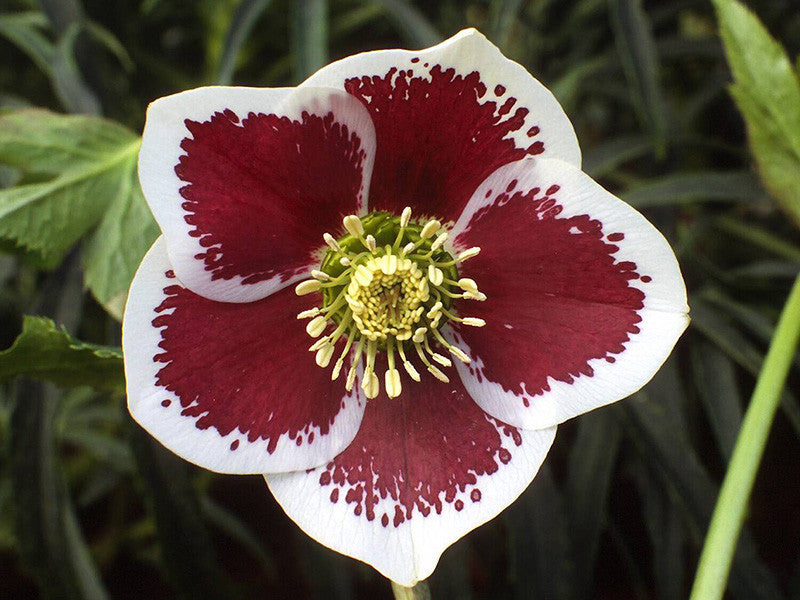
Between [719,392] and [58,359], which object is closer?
[58,359]

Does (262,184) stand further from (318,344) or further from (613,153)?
(613,153)

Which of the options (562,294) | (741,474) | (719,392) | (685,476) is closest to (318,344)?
(562,294)

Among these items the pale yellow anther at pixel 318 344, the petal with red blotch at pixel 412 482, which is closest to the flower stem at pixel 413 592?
the petal with red blotch at pixel 412 482

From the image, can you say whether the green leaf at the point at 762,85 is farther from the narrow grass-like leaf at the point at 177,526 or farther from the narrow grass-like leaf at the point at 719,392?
the narrow grass-like leaf at the point at 177,526

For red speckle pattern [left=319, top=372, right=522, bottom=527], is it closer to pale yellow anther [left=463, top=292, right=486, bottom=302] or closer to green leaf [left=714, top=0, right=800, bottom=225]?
pale yellow anther [left=463, top=292, right=486, bottom=302]

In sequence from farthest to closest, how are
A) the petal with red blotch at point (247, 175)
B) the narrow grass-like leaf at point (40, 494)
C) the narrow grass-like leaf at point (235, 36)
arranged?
the narrow grass-like leaf at point (235, 36) → the narrow grass-like leaf at point (40, 494) → the petal with red blotch at point (247, 175)

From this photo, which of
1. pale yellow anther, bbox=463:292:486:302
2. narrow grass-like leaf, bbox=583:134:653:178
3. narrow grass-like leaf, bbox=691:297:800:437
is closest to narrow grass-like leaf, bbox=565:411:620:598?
narrow grass-like leaf, bbox=691:297:800:437
